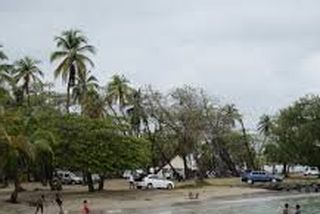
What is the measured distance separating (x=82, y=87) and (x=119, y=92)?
9455 millimetres

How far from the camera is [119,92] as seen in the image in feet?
312

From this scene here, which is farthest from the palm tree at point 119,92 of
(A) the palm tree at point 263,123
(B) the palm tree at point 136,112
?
(A) the palm tree at point 263,123

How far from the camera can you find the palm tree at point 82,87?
84.0 m

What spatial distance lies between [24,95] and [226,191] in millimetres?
30591

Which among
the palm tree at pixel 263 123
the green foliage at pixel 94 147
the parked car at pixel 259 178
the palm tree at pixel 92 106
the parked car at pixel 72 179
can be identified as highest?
the palm tree at pixel 263 123

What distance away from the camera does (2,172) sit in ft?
190

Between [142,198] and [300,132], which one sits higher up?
[300,132]

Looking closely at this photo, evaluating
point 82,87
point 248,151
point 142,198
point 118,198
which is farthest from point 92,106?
point 248,151

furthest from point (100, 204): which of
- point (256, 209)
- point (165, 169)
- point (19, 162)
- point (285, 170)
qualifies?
point (285, 170)

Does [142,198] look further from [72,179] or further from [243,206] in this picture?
[72,179]

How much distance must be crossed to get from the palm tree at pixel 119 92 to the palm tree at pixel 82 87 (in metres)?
3.64

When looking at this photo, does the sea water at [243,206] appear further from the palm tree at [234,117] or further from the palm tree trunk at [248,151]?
the palm tree trunk at [248,151]

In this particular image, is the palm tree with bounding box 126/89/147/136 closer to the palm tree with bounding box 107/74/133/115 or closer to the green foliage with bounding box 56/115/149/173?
the palm tree with bounding box 107/74/133/115

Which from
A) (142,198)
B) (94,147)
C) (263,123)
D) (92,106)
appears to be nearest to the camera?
(142,198)
